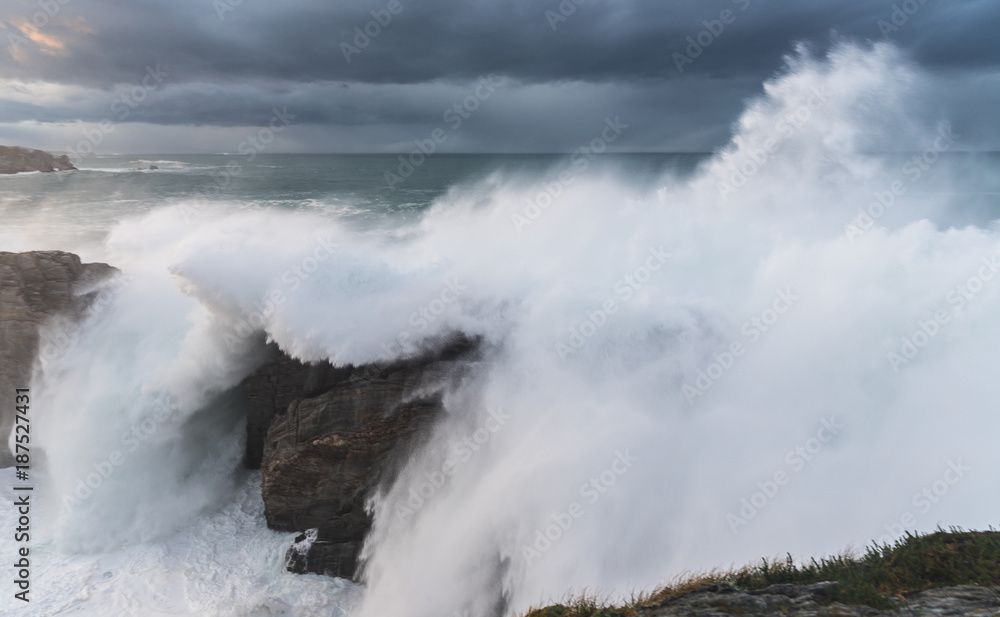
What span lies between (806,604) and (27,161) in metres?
85.4

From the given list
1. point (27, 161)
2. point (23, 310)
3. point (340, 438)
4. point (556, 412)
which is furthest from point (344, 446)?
point (27, 161)

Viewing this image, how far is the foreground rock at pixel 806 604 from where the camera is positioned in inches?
162

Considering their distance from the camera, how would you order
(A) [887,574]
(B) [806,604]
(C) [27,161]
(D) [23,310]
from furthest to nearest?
(C) [27,161], (D) [23,310], (A) [887,574], (B) [806,604]

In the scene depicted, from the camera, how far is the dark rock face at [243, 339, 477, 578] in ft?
31.8

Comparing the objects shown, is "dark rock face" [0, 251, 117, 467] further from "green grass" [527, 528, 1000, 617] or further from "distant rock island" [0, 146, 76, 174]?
"distant rock island" [0, 146, 76, 174]

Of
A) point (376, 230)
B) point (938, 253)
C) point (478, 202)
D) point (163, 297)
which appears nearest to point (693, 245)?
point (938, 253)

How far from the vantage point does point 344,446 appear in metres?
9.77

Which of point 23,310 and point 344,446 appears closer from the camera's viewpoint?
point 344,446

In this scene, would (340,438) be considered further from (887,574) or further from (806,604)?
(887,574)

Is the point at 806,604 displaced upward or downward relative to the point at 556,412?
downward

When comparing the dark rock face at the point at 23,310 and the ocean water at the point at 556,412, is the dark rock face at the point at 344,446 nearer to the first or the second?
the ocean water at the point at 556,412

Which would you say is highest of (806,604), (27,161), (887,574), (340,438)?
(27,161)

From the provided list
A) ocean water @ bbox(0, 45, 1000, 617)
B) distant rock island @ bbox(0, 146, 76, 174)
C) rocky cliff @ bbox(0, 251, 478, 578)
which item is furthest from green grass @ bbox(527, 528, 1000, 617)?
distant rock island @ bbox(0, 146, 76, 174)

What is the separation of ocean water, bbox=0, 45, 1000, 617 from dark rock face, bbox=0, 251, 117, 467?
556 millimetres
